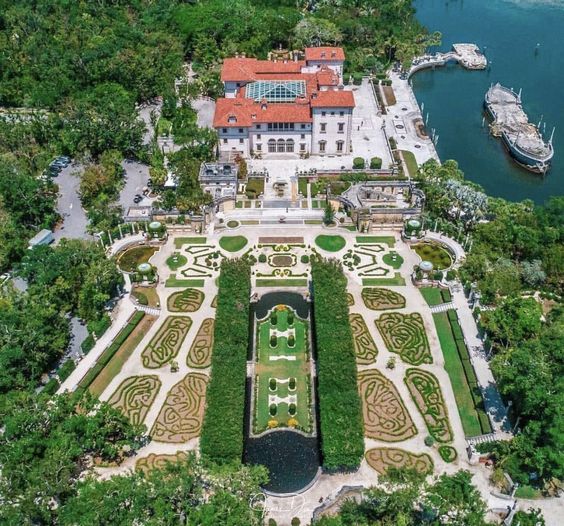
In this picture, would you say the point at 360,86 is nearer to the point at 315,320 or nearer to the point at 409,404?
the point at 315,320

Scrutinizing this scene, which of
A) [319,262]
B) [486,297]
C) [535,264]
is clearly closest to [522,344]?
[486,297]

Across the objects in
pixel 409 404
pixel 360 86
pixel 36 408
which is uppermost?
pixel 360 86

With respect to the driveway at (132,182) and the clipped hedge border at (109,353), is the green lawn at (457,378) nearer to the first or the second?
the clipped hedge border at (109,353)

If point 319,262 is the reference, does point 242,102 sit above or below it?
above

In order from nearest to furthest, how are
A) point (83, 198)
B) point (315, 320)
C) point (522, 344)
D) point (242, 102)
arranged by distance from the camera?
1. point (522, 344)
2. point (315, 320)
3. point (83, 198)
4. point (242, 102)

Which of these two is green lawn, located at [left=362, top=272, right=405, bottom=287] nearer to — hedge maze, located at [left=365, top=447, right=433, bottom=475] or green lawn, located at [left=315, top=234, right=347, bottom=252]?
green lawn, located at [left=315, top=234, right=347, bottom=252]

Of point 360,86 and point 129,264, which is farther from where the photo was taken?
point 360,86

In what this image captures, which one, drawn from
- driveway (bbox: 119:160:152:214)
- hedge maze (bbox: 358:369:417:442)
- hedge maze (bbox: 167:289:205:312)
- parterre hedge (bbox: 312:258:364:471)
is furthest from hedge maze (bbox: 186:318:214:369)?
driveway (bbox: 119:160:152:214)
